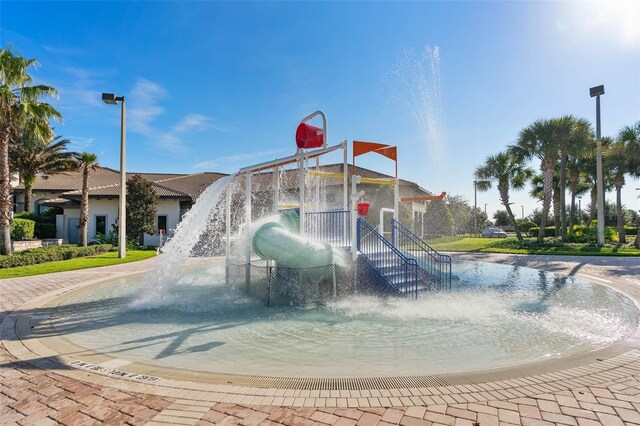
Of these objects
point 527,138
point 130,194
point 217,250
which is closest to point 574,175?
point 527,138

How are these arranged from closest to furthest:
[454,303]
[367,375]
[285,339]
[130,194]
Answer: [367,375]
[285,339]
[454,303]
[130,194]

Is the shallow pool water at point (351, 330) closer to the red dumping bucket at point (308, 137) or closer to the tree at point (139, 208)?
the red dumping bucket at point (308, 137)

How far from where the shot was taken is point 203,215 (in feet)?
34.2

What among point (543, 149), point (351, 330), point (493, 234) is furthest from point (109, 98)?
point (493, 234)

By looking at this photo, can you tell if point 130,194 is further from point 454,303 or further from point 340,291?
point 454,303

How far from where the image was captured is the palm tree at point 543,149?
1083 inches

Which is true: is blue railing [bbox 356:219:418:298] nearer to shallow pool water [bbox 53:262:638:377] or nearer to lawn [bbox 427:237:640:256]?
shallow pool water [bbox 53:262:638:377]

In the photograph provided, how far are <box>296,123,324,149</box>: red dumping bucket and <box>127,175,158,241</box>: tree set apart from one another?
20.7 m

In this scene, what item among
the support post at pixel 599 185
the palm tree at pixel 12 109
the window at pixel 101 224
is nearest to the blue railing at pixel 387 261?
the palm tree at pixel 12 109

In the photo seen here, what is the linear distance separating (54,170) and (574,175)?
46.5 metres

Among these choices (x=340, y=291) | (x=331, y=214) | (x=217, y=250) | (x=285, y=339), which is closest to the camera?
(x=285, y=339)

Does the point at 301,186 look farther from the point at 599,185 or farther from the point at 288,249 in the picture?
the point at 599,185

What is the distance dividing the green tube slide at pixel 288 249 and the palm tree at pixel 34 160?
1214 inches

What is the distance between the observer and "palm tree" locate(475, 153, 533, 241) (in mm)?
32781
